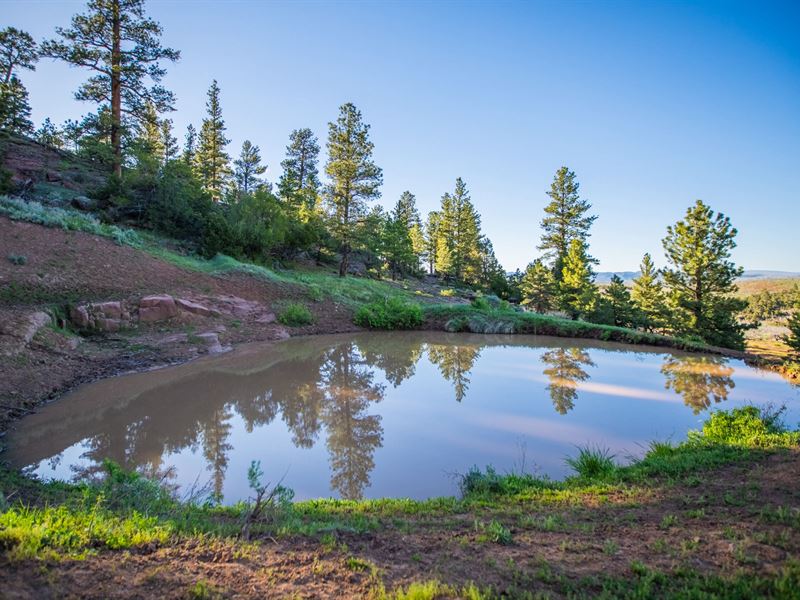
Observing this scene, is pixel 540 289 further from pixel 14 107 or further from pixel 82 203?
pixel 14 107

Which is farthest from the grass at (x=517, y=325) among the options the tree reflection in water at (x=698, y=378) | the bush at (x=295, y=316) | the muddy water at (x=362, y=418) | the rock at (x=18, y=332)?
the rock at (x=18, y=332)

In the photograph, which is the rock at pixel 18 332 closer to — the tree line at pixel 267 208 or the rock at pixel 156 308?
the rock at pixel 156 308

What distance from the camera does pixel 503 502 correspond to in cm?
435

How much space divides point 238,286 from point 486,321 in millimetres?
11594

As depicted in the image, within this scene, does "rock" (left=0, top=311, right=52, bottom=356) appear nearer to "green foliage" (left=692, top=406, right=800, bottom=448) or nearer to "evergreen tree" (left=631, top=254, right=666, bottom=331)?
"green foliage" (left=692, top=406, right=800, bottom=448)

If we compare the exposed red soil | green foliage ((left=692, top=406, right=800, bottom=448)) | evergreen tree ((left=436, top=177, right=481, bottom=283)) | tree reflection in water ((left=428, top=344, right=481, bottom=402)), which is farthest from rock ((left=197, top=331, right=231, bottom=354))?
evergreen tree ((left=436, top=177, right=481, bottom=283))

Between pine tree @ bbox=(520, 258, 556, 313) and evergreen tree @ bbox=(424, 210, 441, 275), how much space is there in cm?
2091

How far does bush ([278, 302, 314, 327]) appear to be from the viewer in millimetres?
16594

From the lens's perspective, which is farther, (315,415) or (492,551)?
(315,415)

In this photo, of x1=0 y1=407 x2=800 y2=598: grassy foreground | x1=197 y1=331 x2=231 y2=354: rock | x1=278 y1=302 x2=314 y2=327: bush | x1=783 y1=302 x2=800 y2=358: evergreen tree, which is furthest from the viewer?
x1=783 y1=302 x2=800 y2=358: evergreen tree

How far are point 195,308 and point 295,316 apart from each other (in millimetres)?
4094

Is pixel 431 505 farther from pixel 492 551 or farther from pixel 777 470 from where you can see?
pixel 777 470

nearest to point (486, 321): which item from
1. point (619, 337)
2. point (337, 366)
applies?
point (619, 337)

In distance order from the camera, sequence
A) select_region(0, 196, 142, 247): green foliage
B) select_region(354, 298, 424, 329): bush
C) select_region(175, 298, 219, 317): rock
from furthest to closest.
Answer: select_region(354, 298, 424, 329): bush → select_region(175, 298, 219, 317): rock → select_region(0, 196, 142, 247): green foliage
